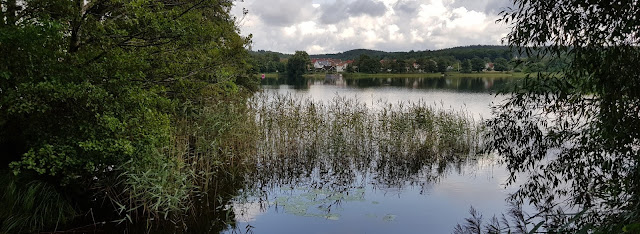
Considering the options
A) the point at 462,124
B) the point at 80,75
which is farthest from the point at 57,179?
the point at 462,124

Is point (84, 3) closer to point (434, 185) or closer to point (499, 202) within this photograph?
point (434, 185)

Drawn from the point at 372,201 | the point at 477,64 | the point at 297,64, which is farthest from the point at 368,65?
the point at 372,201

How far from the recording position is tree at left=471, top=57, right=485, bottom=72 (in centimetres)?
7456

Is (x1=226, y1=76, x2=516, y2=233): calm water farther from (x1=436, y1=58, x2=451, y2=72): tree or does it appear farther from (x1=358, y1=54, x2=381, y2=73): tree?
(x1=358, y1=54, x2=381, y2=73): tree

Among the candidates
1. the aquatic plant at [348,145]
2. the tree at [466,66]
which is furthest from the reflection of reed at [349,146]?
the tree at [466,66]

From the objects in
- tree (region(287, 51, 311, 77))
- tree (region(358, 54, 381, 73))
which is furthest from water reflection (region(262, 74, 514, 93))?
tree (region(358, 54, 381, 73))

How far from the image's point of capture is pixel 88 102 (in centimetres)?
569

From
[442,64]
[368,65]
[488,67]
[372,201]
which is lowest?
[372,201]

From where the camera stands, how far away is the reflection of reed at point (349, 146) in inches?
416

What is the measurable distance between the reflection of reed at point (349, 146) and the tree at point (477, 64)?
65963mm

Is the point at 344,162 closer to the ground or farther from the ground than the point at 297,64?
closer to the ground

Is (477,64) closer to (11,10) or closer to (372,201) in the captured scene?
(372,201)

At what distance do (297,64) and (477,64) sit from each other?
1316 inches

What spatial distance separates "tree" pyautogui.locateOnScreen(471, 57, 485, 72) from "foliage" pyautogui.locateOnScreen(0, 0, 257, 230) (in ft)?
244
